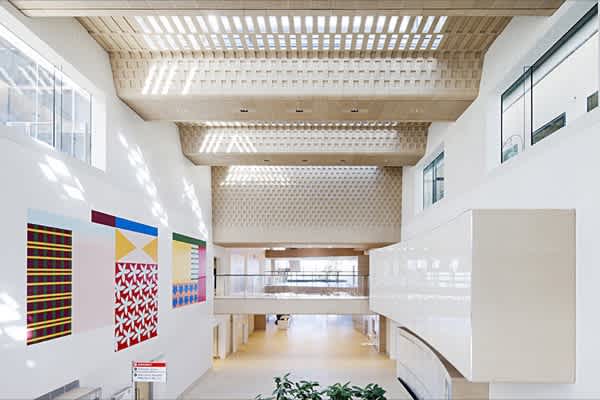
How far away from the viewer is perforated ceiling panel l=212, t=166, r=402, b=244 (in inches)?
738

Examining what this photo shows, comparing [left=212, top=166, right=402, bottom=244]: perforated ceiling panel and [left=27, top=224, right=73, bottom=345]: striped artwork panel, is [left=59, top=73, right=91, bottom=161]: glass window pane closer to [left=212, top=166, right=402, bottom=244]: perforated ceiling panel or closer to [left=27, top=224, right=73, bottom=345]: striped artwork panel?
[left=27, top=224, right=73, bottom=345]: striped artwork panel

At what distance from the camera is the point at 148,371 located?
1086 cm

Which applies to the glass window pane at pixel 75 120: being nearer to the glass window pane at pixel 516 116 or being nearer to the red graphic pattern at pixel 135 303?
the red graphic pattern at pixel 135 303

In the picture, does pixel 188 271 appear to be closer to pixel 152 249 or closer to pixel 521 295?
pixel 152 249

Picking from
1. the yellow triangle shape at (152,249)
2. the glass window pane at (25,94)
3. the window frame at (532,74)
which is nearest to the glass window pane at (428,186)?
the window frame at (532,74)

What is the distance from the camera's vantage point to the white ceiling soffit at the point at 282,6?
6531mm

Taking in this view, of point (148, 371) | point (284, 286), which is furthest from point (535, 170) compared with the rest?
point (284, 286)

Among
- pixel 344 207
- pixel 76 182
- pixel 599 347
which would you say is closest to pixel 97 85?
pixel 76 182

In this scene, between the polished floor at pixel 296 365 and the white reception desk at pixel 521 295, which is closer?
the white reception desk at pixel 521 295

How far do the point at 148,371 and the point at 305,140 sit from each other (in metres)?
6.91

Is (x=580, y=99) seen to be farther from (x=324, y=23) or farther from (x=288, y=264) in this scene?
(x=288, y=264)

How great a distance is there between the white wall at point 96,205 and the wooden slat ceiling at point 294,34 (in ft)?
2.58

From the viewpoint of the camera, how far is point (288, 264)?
47531mm

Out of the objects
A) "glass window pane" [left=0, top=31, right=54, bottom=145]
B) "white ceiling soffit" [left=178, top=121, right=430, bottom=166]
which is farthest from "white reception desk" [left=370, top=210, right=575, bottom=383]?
"white ceiling soffit" [left=178, top=121, right=430, bottom=166]
